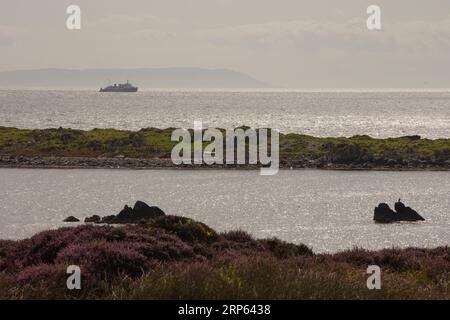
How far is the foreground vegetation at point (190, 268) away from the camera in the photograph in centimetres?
1082

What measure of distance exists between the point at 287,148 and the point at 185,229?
8664 cm

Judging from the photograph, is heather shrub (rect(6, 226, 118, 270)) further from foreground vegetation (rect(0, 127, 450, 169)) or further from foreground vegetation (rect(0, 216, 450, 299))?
foreground vegetation (rect(0, 127, 450, 169))

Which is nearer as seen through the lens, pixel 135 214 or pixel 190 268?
pixel 190 268

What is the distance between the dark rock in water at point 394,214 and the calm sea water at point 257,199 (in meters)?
1.07

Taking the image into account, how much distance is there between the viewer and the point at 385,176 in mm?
81875

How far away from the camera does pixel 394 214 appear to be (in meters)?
46.9

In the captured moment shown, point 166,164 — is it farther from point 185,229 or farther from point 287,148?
point 185,229

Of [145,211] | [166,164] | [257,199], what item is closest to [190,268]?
[145,211]

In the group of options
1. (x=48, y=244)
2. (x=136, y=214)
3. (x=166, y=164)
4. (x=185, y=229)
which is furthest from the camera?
(x=166, y=164)

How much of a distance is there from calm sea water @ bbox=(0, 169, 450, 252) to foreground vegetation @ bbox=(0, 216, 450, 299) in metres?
15.3

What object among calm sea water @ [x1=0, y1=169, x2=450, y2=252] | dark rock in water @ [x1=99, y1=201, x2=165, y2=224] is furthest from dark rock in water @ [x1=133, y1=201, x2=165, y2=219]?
calm sea water @ [x1=0, y1=169, x2=450, y2=252]

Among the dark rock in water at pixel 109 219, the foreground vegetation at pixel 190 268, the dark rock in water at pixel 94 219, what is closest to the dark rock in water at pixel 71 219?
the dark rock in water at pixel 94 219
